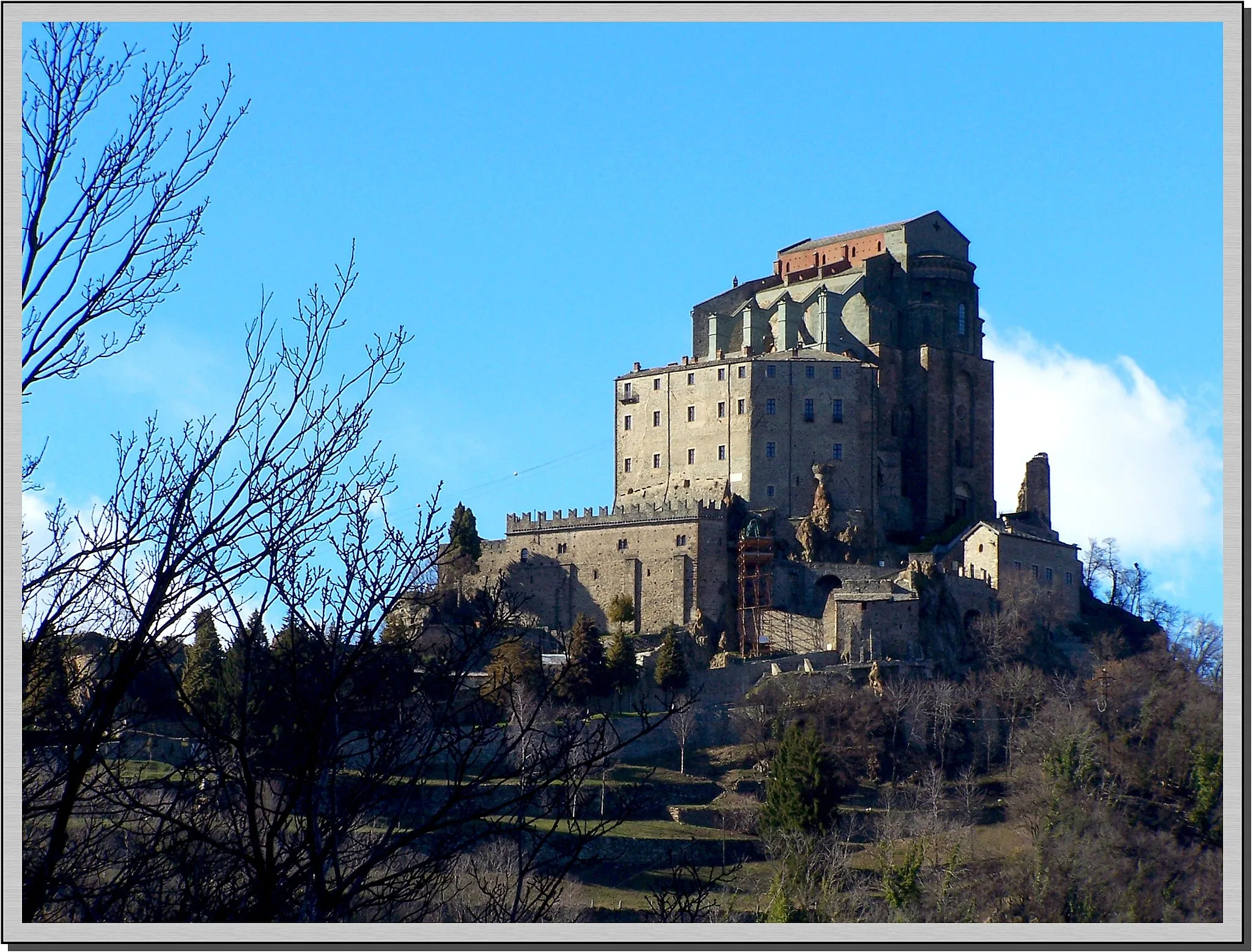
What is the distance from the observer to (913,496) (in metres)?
77.2

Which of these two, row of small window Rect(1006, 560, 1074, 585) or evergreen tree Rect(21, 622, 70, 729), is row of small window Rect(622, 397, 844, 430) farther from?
evergreen tree Rect(21, 622, 70, 729)

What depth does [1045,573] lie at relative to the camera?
7281 centimetres

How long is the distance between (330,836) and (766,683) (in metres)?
52.4

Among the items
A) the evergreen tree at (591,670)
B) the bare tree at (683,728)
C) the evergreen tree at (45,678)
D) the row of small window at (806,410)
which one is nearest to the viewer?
the evergreen tree at (45,678)

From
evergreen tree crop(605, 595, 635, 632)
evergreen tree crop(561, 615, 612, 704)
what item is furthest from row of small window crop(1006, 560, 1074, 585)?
evergreen tree crop(561, 615, 612, 704)

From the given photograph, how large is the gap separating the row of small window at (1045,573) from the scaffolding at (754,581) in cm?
770

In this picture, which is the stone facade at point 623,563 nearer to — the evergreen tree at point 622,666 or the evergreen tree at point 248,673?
the evergreen tree at point 622,666

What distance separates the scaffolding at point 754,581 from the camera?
229ft

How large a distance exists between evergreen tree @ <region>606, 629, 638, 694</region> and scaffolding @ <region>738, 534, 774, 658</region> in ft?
17.7

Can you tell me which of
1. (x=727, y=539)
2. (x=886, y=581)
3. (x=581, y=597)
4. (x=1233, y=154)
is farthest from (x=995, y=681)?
(x=1233, y=154)

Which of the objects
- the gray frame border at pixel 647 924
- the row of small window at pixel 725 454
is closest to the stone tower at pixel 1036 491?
the row of small window at pixel 725 454

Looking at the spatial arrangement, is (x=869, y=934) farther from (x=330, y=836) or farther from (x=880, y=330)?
(x=880, y=330)

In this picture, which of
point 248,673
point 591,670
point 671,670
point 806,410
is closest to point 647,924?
point 248,673

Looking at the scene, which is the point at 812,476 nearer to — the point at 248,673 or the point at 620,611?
the point at 620,611
